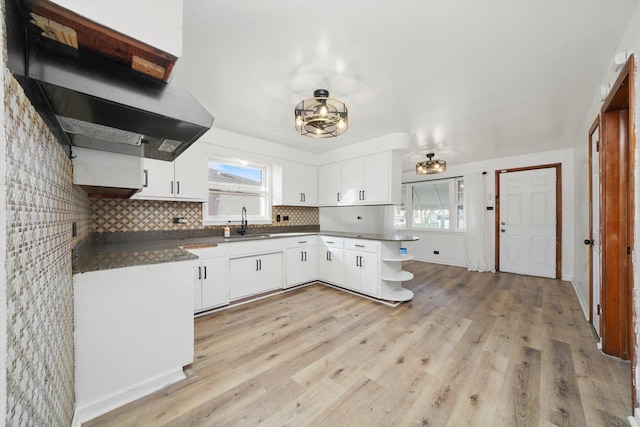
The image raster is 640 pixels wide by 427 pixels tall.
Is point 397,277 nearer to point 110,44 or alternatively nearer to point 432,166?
point 432,166

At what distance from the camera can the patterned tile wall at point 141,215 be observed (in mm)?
2611

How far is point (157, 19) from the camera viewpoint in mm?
837

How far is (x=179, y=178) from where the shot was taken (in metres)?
2.96

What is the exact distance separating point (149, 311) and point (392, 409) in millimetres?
1657

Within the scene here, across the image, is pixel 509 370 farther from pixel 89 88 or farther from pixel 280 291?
pixel 89 88

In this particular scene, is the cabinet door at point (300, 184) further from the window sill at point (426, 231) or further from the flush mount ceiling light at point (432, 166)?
the window sill at point (426, 231)

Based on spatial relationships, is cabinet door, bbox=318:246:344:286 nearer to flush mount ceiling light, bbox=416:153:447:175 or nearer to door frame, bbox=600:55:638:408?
flush mount ceiling light, bbox=416:153:447:175

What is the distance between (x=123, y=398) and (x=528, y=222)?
614 centimetres

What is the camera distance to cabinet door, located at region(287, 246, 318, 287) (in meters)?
3.68

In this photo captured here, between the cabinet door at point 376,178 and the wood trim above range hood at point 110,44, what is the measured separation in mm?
2998

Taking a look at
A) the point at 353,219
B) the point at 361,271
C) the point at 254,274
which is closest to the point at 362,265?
the point at 361,271

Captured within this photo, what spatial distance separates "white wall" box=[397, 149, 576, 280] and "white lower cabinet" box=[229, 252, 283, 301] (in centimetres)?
387

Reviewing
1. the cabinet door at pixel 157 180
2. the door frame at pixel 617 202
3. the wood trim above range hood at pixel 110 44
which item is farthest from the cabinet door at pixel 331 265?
the wood trim above range hood at pixel 110 44

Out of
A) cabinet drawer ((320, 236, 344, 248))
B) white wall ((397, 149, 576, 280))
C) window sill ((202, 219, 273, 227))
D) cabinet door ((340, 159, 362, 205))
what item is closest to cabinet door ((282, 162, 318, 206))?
window sill ((202, 219, 273, 227))
